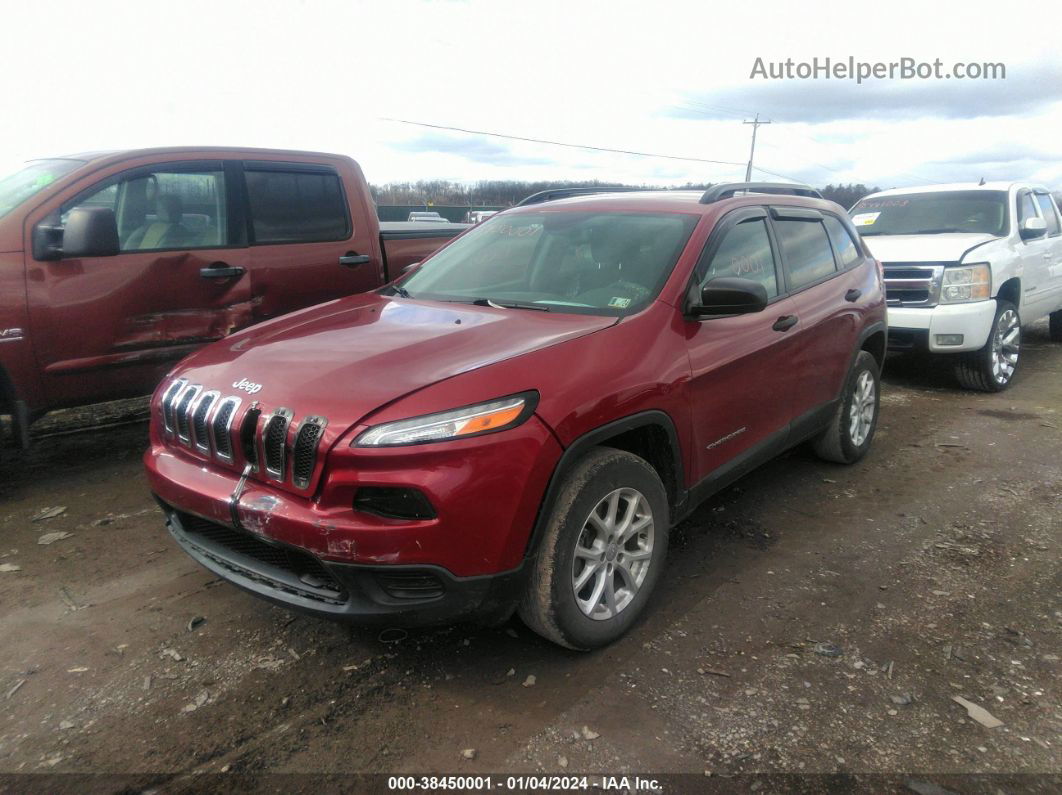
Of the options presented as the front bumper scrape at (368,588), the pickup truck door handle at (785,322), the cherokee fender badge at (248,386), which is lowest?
the front bumper scrape at (368,588)

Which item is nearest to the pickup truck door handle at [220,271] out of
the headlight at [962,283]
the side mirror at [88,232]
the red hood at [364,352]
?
the side mirror at [88,232]

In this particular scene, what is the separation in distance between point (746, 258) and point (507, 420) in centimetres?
196

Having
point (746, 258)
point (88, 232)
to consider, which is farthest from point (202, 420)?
point (746, 258)

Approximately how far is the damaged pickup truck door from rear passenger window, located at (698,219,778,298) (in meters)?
3.23

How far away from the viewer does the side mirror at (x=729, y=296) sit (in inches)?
125

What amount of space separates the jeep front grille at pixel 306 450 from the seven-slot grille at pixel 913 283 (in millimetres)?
5885

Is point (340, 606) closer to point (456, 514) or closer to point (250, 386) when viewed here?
point (456, 514)

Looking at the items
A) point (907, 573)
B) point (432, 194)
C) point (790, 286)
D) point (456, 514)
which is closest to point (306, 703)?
point (456, 514)

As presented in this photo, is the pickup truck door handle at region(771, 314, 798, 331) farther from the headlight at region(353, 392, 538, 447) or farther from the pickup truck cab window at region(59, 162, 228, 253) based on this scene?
the pickup truck cab window at region(59, 162, 228, 253)

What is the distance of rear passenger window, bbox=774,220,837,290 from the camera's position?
4.21 meters

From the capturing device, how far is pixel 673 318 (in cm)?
321

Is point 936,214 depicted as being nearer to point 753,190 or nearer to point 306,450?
point 753,190

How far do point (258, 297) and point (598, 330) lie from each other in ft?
10.3

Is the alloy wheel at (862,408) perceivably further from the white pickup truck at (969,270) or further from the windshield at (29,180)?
the windshield at (29,180)
